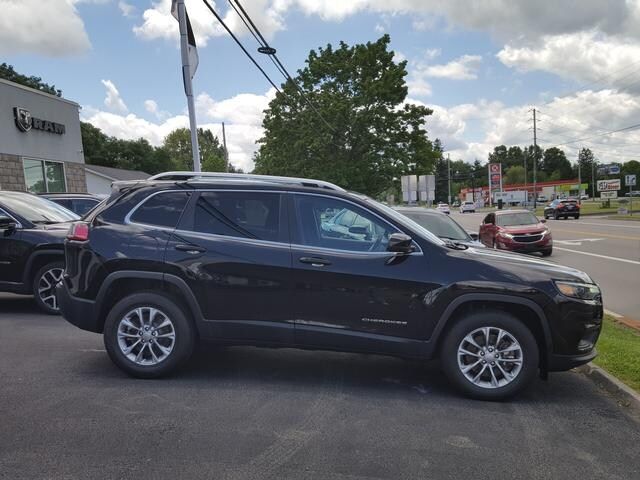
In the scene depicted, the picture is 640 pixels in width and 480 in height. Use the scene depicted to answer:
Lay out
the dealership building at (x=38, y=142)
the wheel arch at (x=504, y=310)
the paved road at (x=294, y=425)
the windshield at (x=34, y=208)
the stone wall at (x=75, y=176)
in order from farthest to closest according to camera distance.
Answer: the stone wall at (x=75, y=176)
the dealership building at (x=38, y=142)
the windshield at (x=34, y=208)
the wheel arch at (x=504, y=310)
the paved road at (x=294, y=425)

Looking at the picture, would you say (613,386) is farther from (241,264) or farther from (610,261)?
(610,261)

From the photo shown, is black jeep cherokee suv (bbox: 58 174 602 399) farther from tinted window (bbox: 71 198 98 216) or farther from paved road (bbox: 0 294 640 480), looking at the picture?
tinted window (bbox: 71 198 98 216)

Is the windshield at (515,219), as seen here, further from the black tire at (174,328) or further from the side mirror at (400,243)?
the black tire at (174,328)

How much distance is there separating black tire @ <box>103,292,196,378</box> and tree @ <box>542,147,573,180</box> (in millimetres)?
164111

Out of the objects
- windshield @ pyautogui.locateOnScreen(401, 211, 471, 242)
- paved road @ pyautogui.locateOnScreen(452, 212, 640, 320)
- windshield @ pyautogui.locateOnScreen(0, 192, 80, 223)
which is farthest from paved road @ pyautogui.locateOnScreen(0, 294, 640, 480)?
paved road @ pyautogui.locateOnScreen(452, 212, 640, 320)

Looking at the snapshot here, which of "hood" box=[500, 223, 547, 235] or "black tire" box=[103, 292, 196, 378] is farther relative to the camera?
"hood" box=[500, 223, 547, 235]

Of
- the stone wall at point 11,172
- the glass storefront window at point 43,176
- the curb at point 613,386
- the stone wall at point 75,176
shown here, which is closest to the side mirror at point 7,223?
the curb at point 613,386

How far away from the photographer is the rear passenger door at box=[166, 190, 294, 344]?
4395 mm

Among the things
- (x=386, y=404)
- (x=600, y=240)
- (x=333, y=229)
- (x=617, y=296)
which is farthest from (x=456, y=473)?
(x=600, y=240)

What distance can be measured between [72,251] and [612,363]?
558cm

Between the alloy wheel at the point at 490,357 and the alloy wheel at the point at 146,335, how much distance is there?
2.66 meters

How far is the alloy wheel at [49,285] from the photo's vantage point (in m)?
7.02

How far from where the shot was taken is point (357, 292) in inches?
168

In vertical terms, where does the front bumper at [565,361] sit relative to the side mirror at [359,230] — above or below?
below
